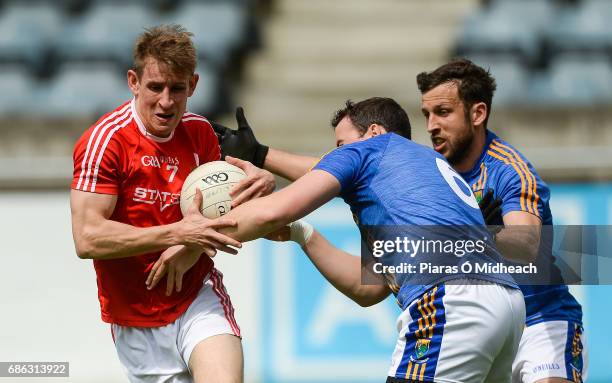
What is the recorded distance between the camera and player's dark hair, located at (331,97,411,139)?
505 cm

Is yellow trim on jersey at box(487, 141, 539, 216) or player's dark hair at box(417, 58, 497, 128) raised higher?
player's dark hair at box(417, 58, 497, 128)

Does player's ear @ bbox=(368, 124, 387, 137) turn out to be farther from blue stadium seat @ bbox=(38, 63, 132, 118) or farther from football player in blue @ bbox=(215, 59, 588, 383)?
blue stadium seat @ bbox=(38, 63, 132, 118)

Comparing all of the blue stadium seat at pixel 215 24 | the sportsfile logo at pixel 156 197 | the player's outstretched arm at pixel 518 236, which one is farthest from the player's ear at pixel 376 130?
the blue stadium seat at pixel 215 24

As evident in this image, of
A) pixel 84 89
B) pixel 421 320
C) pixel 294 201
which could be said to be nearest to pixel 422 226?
pixel 421 320

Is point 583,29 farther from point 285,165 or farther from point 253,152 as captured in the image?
point 253,152

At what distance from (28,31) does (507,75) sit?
19.4 feet

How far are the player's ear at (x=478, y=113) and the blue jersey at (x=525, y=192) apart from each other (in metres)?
0.13

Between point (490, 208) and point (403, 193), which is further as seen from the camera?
point (490, 208)

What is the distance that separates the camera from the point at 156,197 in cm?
529

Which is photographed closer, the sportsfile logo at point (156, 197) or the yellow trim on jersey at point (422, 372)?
the yellow trim on jersey at point (422, 372)

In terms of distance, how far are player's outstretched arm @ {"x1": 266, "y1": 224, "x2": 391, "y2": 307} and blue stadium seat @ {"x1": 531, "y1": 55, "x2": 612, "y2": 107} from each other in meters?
6.19

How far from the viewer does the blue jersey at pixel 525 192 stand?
5.47 m

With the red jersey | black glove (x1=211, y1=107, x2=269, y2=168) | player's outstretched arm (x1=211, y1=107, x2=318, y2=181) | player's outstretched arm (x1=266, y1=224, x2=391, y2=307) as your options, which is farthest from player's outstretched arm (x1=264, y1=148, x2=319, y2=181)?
the red jersey

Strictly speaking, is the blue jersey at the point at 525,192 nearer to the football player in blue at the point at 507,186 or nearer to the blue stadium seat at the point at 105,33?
the football player in blue at the point at 507,186
